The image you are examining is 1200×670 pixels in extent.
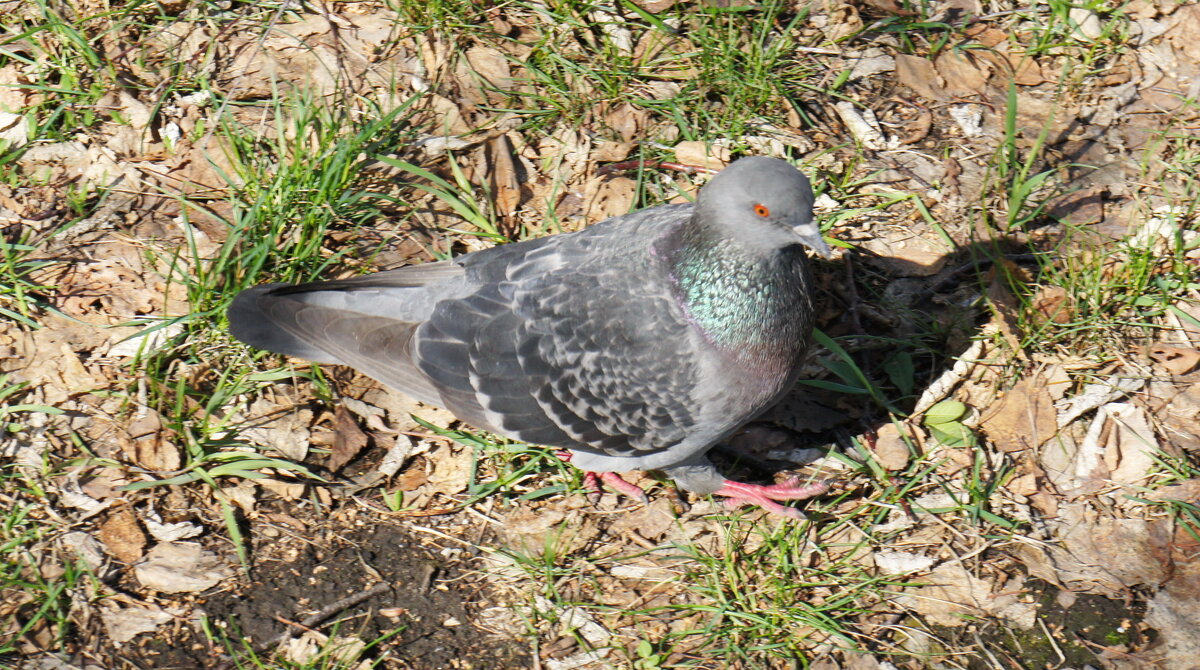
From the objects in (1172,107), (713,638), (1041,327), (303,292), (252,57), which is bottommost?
(713,638)

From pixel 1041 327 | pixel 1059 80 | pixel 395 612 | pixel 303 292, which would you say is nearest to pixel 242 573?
pixel 395 612

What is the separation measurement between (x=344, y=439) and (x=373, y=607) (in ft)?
2.57

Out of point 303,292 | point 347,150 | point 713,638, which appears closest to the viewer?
point 713,638

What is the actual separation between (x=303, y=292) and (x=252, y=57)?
5.69 ft

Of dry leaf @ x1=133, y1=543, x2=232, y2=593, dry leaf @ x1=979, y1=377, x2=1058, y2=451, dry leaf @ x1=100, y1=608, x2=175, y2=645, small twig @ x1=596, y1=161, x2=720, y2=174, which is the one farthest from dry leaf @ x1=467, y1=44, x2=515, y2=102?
dry leaf @ x1=100, y1=608, x2=175, y2=645

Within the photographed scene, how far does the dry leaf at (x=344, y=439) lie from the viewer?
15.2 ft

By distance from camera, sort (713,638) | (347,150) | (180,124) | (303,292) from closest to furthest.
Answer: (713,638), (303,292), (347,150), (180,124)

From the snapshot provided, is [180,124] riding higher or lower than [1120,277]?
higher

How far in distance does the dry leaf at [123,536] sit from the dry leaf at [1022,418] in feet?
11.4

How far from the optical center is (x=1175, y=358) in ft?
15.3

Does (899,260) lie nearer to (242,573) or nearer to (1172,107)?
(1172,107)

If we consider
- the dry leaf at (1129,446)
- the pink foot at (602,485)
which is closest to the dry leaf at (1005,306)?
the dry leaf at (1129,446)

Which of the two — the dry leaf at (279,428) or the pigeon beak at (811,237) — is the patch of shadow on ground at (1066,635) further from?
the dry leaf at (279,428)

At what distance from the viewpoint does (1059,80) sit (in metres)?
5.75
